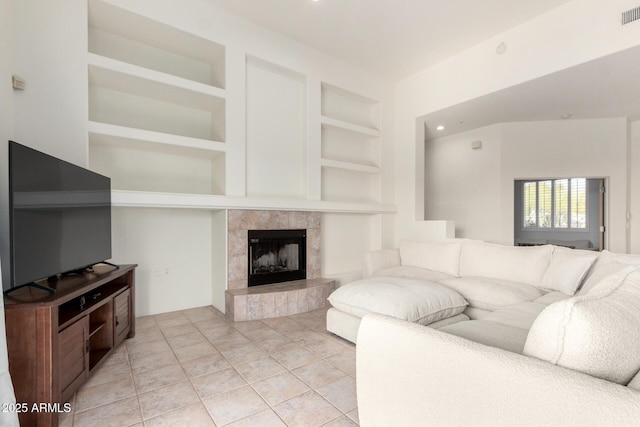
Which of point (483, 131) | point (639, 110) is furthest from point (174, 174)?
point (639, 110)

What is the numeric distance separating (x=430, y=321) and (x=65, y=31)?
3922 millimetres

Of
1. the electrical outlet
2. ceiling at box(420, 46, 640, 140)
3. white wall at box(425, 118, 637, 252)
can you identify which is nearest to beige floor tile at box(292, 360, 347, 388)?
the electrical outlet

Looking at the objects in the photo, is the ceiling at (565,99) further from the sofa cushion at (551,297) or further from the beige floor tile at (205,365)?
the beige floor tile at (205,365)

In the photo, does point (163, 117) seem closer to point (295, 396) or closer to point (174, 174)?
point (174, 174)

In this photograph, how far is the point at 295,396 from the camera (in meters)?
1.86

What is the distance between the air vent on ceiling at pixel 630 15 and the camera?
2.70m

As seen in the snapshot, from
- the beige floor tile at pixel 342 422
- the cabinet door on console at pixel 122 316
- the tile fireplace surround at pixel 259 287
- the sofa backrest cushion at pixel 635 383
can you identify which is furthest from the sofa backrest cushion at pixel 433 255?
the cabinet door on console at pixel 122 316

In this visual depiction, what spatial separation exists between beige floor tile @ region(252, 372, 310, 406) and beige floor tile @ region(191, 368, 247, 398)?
139 mm

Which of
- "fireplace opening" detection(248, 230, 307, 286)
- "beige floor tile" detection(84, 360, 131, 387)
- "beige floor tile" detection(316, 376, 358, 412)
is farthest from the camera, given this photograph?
"fireplace opening" detection(248, 230, 307, 286)

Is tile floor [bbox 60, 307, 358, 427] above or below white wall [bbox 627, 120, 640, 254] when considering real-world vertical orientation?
below

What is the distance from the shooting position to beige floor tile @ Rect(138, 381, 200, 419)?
1716 millimetres

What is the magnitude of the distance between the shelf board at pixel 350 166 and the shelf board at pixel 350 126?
0.50m

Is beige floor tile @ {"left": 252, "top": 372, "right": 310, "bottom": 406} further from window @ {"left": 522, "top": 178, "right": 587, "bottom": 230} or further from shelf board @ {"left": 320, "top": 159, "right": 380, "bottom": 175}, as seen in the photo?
window @ {"left": 522, "top": 178, "right": 587, "bottom": 230}

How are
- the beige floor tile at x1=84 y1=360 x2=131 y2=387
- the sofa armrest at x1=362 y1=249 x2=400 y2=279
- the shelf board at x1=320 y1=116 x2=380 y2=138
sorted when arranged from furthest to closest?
1. the shelf board at x1=320 y1=116 x2=380 y2=138
2. the sofa armrest at x1=362 y1=249 x2=400 y2=279
3. the beige floor tile at x1=84 y1=360 x2=131 y2=387
